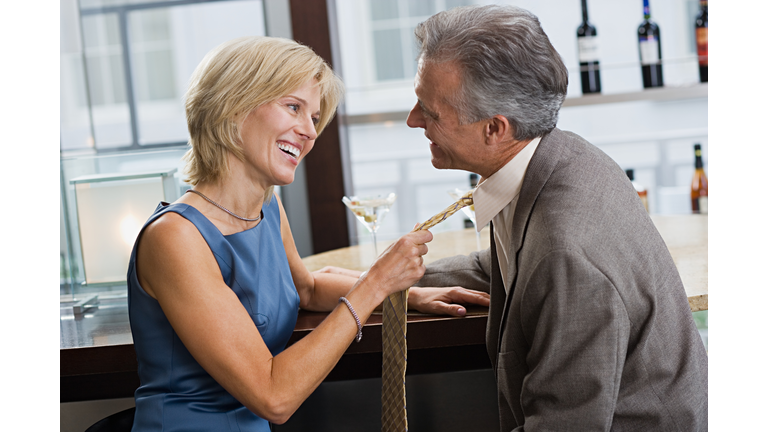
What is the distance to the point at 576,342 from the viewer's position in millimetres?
977

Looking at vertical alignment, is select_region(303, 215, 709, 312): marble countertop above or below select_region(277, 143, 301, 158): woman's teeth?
below

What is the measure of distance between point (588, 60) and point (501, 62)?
2.13m

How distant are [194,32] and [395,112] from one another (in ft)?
4.32

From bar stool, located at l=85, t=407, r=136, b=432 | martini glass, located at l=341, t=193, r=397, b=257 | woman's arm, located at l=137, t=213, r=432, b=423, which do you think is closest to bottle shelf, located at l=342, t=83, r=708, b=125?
martini glass, located at l=341, t=193, r=397, b=257

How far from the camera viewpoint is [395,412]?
4.41ft

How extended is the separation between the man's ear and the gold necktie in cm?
17

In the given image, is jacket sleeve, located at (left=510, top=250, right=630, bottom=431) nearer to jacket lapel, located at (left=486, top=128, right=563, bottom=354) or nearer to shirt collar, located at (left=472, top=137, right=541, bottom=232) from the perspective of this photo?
jacket lapel, located at (left=486, top=128, right=563, bottom=354)

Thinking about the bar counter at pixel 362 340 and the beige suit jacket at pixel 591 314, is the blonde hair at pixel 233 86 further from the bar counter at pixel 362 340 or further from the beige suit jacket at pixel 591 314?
the beige suit jacket at pixel 591 314

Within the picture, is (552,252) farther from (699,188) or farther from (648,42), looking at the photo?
(699,188)

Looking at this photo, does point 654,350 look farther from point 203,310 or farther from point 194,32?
point 194,32

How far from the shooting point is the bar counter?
139 centimetres

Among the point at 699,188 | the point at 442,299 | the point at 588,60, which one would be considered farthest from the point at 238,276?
the point at 699,188

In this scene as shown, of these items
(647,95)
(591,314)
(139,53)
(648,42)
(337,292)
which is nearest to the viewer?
(591,314)
